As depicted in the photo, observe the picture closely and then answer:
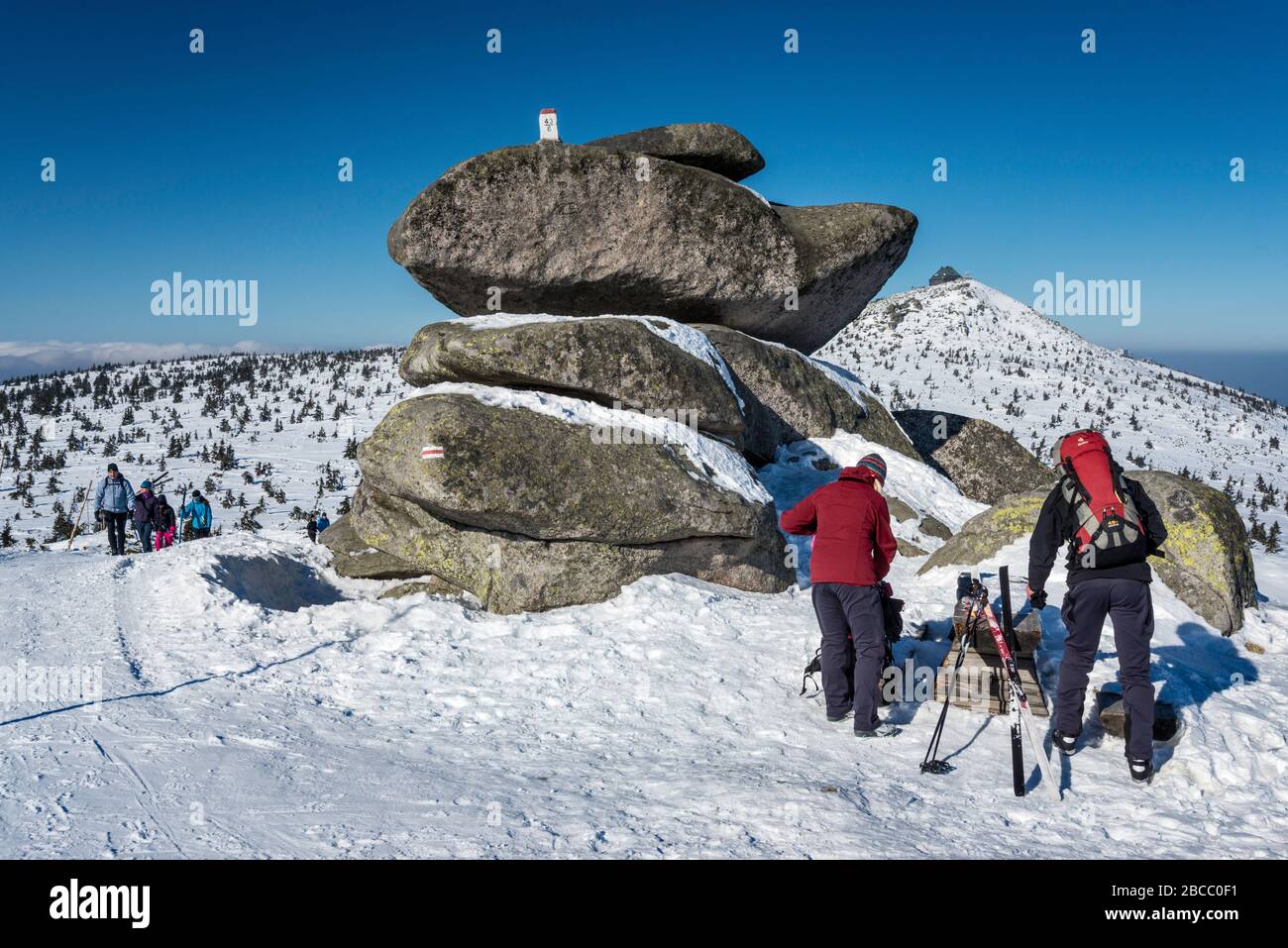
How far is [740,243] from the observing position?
15234mm

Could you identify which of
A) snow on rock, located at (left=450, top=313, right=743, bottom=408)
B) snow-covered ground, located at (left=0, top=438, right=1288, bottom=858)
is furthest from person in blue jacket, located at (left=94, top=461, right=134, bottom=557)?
snow on rock, located at (left=450, top=313, right=743, bottom=408)

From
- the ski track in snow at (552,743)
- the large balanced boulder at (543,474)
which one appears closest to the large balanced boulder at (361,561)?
the ski track in snow at (552,743)

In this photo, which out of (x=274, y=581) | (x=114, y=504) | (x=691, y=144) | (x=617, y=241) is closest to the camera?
(x=274, y=581)

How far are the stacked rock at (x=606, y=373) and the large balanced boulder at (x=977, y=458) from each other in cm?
134

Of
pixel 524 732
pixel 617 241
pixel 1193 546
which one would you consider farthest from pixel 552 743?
pixel 617 241

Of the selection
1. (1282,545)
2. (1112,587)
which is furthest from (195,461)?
(1282,545)

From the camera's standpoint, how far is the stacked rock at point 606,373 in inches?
397

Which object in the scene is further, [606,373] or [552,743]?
[606,373]

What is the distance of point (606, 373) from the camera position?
11547mm

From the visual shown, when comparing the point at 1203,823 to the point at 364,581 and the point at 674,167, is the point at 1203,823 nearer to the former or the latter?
the point at 364,581

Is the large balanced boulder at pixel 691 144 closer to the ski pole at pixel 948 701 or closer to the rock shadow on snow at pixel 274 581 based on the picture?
the rock shadow on snow at pixel 274 581

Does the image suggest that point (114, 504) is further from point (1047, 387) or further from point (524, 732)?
point (1047, 387)

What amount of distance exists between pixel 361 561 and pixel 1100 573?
31.3ft

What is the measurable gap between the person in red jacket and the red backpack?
1356 mm
